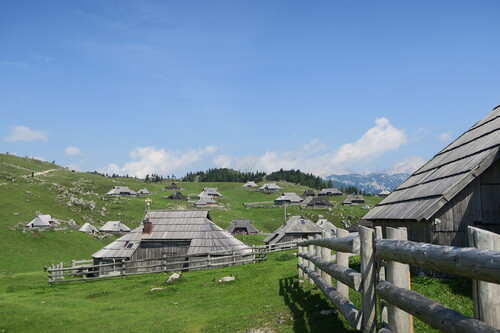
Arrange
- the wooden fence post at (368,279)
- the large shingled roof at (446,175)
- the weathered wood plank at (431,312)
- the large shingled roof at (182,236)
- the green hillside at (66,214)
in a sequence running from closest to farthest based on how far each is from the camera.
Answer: the weathered wood plank at (431,312) → the wooden fence post at (368,279) → the large shingled roof at (446,175) → the large shingled roof at (182,236) → the green hillside at (66,214)

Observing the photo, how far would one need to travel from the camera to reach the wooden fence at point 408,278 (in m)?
3.34

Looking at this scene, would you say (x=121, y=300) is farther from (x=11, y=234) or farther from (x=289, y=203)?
(x=289, y=203)

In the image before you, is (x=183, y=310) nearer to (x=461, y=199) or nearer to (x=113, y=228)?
(x=461, y=199)

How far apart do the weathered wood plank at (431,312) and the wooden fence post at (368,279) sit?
0.43m

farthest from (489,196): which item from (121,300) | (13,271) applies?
(13,271)

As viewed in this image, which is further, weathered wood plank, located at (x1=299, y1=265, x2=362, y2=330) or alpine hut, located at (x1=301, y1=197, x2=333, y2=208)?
alpine hut, located at (x1=301, y1=197, x2=333, y2=208)

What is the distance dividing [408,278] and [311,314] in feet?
14.9

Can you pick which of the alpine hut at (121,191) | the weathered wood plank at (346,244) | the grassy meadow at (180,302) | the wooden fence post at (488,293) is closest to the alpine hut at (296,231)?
the grassy meadow at (180,302)

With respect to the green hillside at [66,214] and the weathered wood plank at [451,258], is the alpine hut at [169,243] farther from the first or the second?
the weathered wood plank at [451,258]

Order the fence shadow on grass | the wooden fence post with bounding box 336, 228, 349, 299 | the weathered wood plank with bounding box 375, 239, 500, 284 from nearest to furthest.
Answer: the weathered wood plank with bounding box 375, 239, 500, 284, the fence shadow on grass, the wooden fence post with bounding box 336, 228, 349, 299

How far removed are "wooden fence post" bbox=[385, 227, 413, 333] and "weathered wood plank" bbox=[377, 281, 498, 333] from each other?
0.11 metres

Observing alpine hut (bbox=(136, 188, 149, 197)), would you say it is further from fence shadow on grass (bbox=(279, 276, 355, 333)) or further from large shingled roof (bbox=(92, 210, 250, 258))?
fence shadow on grass (bbox=(279, 276, 355, 333))

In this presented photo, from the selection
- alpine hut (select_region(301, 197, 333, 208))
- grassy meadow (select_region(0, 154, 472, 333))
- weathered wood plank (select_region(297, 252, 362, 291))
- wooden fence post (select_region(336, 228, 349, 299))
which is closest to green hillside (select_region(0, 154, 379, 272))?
grassy meadow (select_region(0, 154, 472, 333))

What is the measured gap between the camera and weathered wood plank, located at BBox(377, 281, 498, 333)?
10.9 ft
